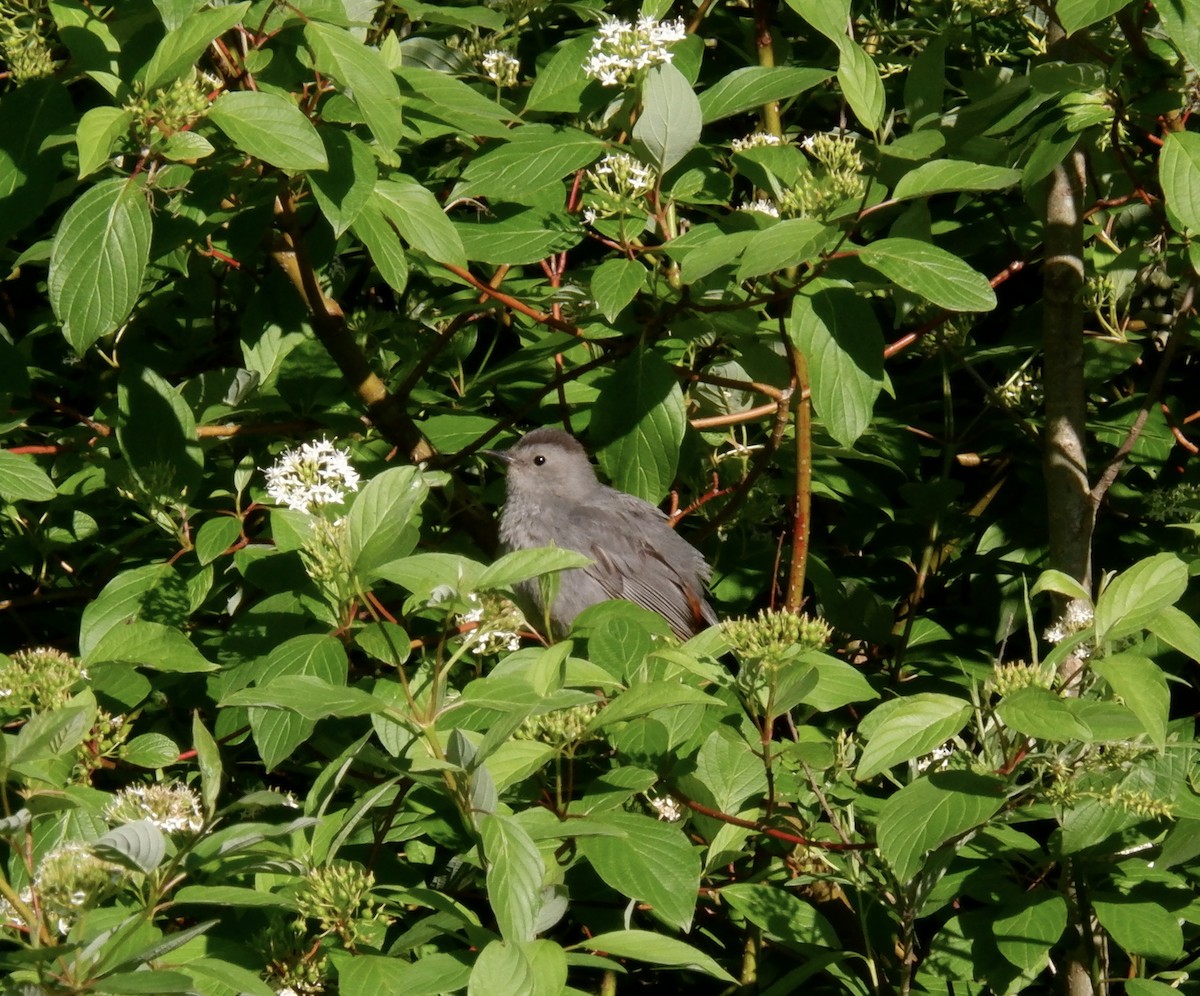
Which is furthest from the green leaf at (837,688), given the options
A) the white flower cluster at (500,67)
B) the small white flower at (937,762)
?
the white flower cluster at (500,67)

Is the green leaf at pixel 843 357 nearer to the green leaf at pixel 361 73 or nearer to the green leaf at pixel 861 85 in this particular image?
the green leaf at pixel 861 85

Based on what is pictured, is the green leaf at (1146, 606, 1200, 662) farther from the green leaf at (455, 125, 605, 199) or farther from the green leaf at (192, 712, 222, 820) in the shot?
the green leaf at (192, 712, 222, 820)

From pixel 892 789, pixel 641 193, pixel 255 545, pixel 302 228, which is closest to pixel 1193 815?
pixel 892 789

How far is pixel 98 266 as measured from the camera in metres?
2.54

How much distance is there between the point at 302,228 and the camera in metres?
3.56

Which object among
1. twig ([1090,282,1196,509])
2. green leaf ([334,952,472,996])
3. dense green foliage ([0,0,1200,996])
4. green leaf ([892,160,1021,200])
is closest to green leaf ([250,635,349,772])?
dense green foliage ([0,0,1200,996])

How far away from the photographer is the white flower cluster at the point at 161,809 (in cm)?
235

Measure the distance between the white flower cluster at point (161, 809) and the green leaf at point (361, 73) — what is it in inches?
48.7

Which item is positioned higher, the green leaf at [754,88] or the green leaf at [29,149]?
the green leaf at [754,88]

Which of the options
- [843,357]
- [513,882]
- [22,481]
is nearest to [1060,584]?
[843,357]

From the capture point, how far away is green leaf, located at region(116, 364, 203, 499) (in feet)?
10.6

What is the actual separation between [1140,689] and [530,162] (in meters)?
1.61

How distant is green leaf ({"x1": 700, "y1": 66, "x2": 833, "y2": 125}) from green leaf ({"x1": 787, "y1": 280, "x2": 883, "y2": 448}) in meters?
0.47

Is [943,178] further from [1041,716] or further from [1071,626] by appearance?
[1041,716]
